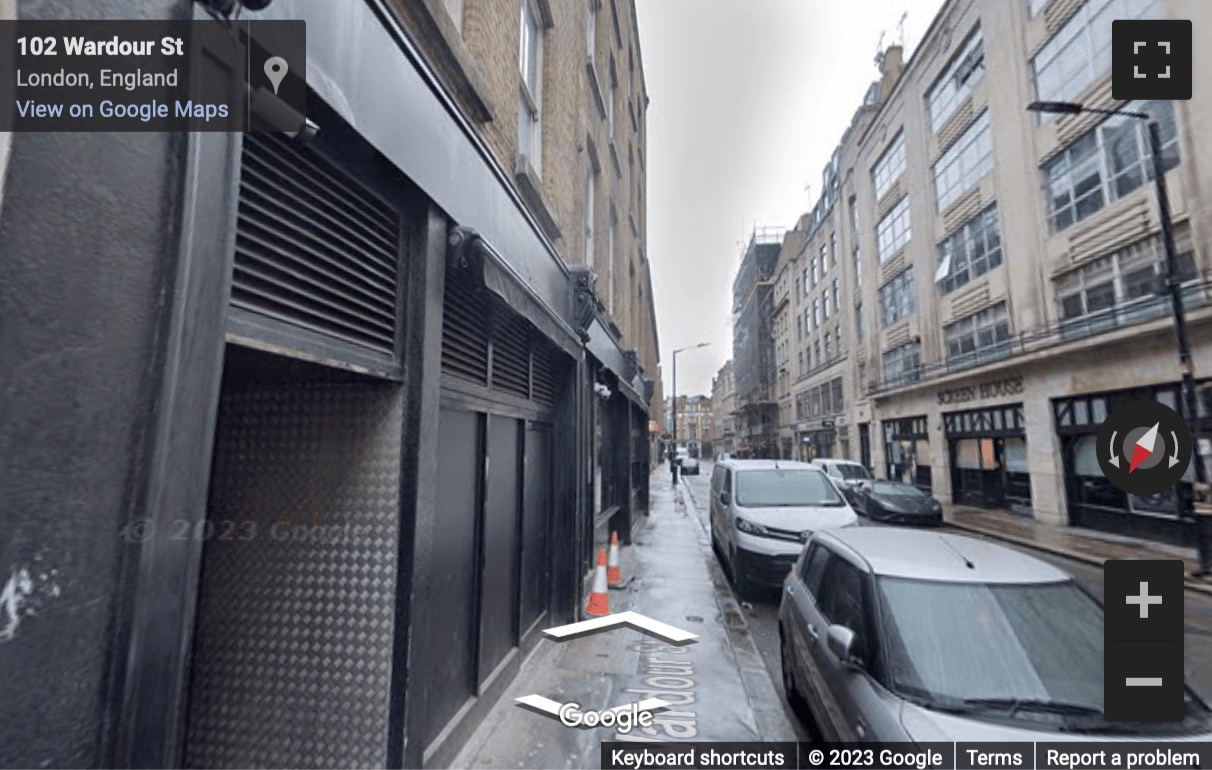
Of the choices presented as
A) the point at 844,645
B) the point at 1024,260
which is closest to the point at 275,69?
the point at 844,645

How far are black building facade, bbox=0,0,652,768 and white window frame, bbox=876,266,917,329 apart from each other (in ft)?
82.2

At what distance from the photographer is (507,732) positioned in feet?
12.9

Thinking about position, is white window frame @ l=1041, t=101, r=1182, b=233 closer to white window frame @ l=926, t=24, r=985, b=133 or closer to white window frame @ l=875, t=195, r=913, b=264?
white window frame @ l=926, t=24, r=985, b=133

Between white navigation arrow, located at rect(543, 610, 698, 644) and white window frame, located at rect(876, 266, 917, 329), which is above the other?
white window frame, located at rect(876, 266, 917, 329)

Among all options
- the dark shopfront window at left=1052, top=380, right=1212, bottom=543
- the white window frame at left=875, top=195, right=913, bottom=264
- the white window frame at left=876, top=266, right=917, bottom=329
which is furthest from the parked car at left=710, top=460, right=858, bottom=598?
the white window frame at left=875, top=195, right=913, bottom=264

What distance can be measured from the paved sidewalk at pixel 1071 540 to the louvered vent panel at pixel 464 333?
1322 centimetres

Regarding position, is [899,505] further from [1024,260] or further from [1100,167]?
[1100,167]

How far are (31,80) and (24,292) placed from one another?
1.65 feet

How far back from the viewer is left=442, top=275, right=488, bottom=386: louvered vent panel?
3.63m

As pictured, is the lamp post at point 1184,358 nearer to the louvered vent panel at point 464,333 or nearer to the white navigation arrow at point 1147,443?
the white navigation arrow at point 1147,443

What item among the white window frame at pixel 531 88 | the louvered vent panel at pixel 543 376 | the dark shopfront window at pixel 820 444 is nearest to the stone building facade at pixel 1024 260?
the dark shopfront window at pixel 820 444

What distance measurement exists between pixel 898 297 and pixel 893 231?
349 centimetres

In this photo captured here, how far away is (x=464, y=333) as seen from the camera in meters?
3.91

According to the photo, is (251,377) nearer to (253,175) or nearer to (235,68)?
(253,175)
